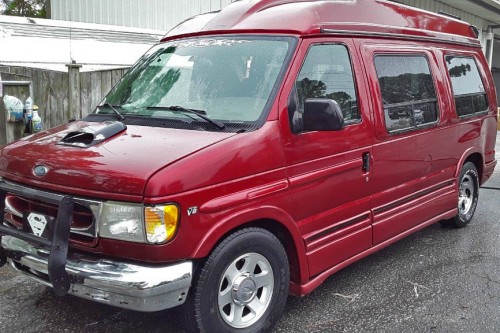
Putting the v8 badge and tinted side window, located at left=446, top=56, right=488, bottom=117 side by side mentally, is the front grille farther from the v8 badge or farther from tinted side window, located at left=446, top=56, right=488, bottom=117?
tinted side window, located at left=446, top=56, right=488, bottom=117

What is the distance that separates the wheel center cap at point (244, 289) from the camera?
3.22 metres

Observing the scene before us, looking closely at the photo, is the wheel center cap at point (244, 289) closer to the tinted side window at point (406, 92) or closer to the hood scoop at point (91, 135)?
the hood scoop at point (91, 135)

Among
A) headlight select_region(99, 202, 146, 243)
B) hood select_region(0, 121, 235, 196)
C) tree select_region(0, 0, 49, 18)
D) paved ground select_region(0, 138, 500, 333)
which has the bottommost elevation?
paved ground select_region(0, 138, 500, 333)

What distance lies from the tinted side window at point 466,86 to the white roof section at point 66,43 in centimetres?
557

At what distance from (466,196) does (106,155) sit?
4597 mm

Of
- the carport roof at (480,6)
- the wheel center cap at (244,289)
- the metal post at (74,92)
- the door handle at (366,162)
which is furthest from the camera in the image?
the carport roof at (480,6)

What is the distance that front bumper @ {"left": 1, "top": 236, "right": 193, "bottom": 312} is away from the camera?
2.77 m

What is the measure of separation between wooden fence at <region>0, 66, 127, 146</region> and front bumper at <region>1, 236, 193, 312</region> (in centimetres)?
488

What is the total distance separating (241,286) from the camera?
3.23 m

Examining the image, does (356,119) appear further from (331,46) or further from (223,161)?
(223,161)

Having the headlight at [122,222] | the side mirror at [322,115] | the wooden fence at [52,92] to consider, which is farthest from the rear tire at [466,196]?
the wooden fence at [52,92]

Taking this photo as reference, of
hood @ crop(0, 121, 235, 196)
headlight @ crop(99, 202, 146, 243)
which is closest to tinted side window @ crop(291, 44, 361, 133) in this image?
hood @ crop(0, 121, 235, 196)

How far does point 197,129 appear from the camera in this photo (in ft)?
10.9

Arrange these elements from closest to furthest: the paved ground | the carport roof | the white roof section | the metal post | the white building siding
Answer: the paved ground → the metal post → the white roof section → the white building siding → the carport roof
